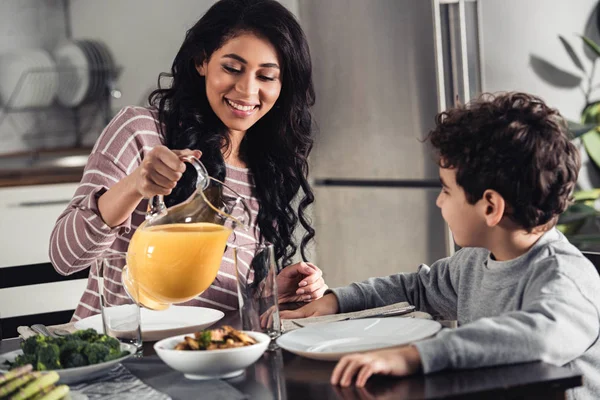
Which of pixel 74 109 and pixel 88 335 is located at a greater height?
pixel 74 109

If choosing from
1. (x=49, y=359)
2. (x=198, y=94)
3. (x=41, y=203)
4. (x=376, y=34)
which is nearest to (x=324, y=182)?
(x=376, y=34)

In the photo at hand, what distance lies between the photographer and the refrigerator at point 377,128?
273 cm

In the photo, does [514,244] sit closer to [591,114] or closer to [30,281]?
[30,281]

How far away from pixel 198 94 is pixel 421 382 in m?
1.14

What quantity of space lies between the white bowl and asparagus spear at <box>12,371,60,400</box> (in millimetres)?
135

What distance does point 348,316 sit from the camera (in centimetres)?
136

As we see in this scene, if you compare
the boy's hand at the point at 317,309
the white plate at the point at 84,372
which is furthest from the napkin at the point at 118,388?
the boy's hand at the point at 317,309

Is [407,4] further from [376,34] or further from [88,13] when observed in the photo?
[88,13]

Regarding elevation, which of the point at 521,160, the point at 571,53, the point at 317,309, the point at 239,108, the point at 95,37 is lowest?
the point at 317,309

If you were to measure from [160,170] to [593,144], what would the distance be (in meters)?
1.78

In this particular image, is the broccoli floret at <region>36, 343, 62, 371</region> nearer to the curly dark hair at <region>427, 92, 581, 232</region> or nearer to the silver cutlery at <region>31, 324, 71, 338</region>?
the silver cutlery at <region>31, 324, 71, 338</region>

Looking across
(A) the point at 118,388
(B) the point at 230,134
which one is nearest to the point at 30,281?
(B) the point at 230,134

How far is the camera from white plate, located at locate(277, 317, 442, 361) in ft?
3.54

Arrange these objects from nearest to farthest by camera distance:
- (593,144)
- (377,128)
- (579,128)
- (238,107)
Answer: (238,107) < (579,128) < (593,144) < (377,128)
